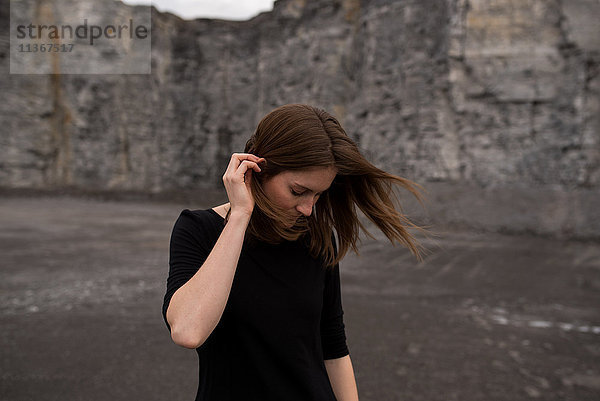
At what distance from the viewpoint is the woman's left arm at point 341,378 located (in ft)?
5.25

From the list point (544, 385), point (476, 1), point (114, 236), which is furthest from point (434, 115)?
point (544, 385)

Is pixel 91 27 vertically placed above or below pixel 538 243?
above

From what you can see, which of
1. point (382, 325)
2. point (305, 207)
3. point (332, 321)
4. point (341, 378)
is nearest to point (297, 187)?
point (305, 207)

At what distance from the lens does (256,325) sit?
4.48 ft

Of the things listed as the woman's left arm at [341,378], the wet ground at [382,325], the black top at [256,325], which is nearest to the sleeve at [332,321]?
the woman's left arm at [341,378]

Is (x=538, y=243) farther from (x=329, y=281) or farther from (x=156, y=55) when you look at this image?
(x=156, y=55)

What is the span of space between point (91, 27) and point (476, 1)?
18.5 metres

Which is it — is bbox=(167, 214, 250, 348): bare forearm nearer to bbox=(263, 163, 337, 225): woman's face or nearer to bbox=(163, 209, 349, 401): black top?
bbox=(163, 209, 349, 401): black top

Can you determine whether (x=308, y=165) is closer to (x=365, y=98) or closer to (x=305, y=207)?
(x=305, y=207)

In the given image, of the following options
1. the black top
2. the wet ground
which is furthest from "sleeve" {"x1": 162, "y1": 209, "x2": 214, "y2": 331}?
the wet ground

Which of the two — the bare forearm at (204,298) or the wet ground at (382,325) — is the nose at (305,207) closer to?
the bare forearm at (204,298)

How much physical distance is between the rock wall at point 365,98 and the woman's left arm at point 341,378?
1165 cm

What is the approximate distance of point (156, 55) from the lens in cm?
2484

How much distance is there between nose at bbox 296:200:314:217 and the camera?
1482 mm
